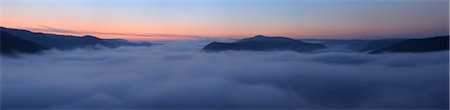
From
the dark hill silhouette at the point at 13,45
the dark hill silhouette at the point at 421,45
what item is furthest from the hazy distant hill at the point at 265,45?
the dark hill silhouette at the point at 13,45

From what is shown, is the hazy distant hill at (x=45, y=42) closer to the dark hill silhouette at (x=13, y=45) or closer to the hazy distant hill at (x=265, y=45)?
the dark hill silhouette at (x=13, y=45)

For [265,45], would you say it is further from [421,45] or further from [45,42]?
[45,42]

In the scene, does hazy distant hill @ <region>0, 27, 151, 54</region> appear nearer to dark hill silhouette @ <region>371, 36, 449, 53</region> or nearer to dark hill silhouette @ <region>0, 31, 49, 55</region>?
dark hill silhouette @ <region>0, 31, 49, 55</region>

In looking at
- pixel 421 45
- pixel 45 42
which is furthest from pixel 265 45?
pixel 45 42

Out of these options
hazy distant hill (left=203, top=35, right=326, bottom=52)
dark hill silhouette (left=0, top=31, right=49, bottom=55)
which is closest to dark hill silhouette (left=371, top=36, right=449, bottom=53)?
hazy distant hill (left=203, top=35, right=326, bottom=52)

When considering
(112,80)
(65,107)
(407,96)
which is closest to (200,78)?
(112,80)

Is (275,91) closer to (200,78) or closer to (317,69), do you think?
(200,78)
